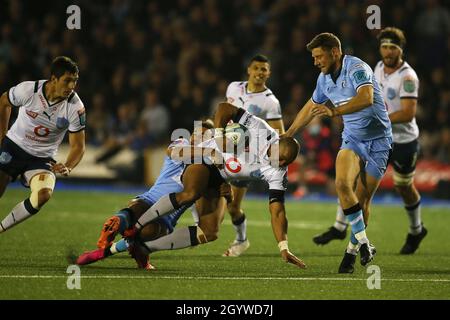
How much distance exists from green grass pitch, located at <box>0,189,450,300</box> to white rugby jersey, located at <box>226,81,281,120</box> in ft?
5.24

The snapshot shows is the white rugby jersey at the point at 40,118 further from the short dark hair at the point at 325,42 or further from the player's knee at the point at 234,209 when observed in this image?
the short dark hair at the point at 325,42

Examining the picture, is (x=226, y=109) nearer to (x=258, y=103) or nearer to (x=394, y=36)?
(x=258, y=103)

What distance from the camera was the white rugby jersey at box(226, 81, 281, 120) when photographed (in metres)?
11.5

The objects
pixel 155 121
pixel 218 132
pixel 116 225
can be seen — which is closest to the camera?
pixel 116 225

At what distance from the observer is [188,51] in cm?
2062

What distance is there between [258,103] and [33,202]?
312cm

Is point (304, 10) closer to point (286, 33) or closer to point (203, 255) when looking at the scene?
point (286, 33)

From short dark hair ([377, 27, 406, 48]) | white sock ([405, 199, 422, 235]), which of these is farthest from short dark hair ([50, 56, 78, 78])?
white sock ([405, 199, 422, 235])

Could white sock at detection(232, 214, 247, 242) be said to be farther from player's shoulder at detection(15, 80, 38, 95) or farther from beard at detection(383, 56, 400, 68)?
player's shoulder at detection(15, 80, 38, 95)

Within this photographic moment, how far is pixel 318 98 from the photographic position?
33.6 ft

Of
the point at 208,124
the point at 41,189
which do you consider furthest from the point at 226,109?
the point at 41,189

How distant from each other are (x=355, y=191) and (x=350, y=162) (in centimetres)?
90

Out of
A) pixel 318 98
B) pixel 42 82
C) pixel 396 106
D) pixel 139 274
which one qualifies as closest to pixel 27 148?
pixel 42 82

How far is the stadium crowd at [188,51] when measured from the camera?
19.3 meters
